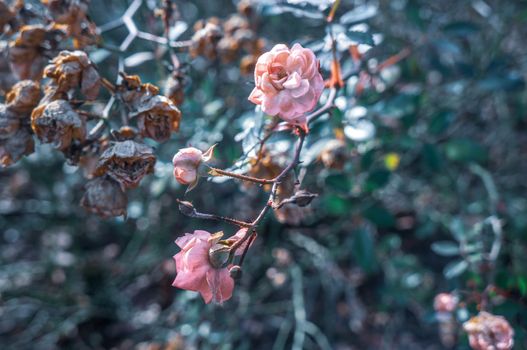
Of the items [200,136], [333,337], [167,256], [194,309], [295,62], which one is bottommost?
[333,337]

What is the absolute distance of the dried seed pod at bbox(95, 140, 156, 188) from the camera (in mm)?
1068

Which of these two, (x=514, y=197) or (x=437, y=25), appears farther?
(x=514, y=197)

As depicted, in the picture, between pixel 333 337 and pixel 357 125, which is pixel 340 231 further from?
pixel 357 125

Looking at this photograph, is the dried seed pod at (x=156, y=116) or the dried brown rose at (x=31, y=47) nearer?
the dried seed pod at (x=156, y=116)

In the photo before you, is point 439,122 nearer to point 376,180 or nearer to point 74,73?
point 376,180

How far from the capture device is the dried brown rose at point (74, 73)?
3.67 ft

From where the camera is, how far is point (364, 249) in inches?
73.9

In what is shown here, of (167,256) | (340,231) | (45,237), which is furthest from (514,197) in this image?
(45,237)

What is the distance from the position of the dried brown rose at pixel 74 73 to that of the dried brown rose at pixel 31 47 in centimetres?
Result: 19

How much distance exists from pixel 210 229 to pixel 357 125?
102 centimetres

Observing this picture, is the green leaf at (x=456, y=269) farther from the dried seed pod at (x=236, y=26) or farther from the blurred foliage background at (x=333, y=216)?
the dried seed pod at (x=236, y=26)

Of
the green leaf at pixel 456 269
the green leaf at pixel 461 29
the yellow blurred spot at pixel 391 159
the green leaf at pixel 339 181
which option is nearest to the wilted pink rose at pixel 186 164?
the green leaf at pixel 339 181

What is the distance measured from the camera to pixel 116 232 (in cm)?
278

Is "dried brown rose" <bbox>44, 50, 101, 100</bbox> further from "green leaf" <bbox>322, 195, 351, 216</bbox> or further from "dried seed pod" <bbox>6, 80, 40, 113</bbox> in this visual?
"green leaf" <bbox>322, 195, 351, 216</bbox>
